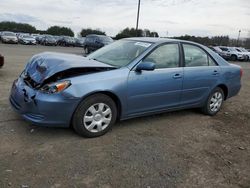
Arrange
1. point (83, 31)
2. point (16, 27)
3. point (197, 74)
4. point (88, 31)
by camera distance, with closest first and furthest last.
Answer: point (197, 74) < point (16, 27) < point (88, 31) < point (83, 31)

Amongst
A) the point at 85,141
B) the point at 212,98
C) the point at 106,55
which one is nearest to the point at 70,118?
the point at 85,141

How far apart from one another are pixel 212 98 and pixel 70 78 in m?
3.17

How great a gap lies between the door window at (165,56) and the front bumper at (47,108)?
157cm

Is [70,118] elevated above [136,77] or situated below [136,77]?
below

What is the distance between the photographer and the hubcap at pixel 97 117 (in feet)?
13.9

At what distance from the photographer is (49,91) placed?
3980 mm

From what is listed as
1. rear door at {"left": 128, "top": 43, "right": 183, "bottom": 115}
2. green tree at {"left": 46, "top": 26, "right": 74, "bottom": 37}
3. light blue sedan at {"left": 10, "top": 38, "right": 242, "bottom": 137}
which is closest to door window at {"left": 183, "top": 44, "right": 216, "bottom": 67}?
light blue sedan at {"left": 10, "top": 38, "right": 242, "bottom": 137}

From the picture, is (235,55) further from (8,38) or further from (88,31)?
(88,31)

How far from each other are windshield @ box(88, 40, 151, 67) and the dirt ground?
3.59 feet

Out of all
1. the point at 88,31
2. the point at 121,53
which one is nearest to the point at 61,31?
the point at 88,31

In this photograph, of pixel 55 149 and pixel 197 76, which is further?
pixel 197 76

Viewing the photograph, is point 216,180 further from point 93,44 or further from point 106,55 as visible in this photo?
point 93,44

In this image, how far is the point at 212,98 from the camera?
597 centimetres

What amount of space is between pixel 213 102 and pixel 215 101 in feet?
0.20
